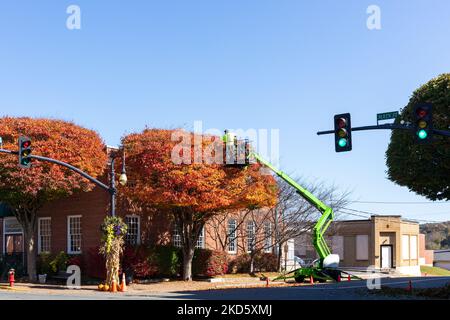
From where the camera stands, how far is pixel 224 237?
41.0 metres

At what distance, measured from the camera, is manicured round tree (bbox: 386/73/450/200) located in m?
22.9

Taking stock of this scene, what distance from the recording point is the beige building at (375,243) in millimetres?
58250

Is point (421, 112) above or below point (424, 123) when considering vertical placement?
above

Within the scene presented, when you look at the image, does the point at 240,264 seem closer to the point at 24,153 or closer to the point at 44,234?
the point at 44,234

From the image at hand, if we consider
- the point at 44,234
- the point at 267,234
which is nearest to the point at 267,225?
the point at 267,234

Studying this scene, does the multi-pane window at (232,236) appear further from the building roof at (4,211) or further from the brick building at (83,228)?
the building roof at (4,211)

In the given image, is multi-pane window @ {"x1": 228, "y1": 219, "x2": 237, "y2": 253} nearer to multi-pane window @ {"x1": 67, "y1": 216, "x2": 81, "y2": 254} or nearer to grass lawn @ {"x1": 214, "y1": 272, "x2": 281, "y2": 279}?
grass lawn @ {"x1": 214, "y1": 272, "x2": 281, "y2": 279}

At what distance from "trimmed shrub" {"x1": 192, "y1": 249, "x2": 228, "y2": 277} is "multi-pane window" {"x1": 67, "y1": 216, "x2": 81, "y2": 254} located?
672 centimetres

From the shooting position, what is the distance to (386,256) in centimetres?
5875

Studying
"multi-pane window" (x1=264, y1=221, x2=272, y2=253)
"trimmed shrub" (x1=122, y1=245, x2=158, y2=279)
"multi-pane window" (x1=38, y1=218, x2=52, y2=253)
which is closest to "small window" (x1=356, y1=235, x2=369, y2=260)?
"multi-pane window" (x1=264, y1=221, x2=272, y2=253)

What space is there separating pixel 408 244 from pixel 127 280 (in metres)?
38.2

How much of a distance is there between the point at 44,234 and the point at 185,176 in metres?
11.7
